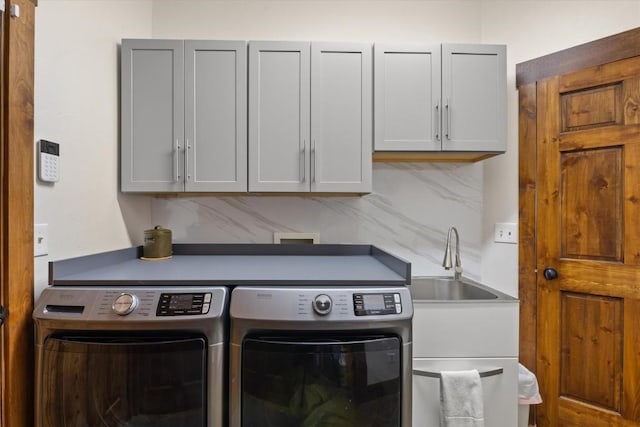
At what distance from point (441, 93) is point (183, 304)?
1521 millimetres

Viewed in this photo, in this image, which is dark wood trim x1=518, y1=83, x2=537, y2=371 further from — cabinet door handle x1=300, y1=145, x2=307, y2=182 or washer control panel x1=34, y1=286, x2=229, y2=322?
washer control panel x1=34, y1=286, x2=229, y2=322

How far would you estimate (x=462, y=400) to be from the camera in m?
1.38

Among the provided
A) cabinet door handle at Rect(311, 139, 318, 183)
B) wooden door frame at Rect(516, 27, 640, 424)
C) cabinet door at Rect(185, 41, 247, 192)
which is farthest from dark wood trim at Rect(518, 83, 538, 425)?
cabinet door at Rect(185, 41, 247, 192)

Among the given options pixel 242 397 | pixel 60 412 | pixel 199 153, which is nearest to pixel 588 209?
pixel 242 397

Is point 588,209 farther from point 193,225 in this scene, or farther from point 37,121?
point 37,121

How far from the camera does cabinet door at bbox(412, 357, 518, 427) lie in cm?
142

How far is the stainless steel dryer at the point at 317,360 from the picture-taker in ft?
3.77

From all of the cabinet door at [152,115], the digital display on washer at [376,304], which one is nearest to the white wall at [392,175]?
the cabinet door at [152,115]

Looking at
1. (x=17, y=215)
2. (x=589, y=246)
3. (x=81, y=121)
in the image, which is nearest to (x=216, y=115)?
(x=81, y=121)

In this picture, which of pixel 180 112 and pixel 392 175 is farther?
pixel 392 175

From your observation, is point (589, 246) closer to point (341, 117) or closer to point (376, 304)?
point (376, 304)

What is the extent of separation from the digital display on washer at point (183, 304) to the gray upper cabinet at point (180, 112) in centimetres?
63

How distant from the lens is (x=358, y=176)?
167cm

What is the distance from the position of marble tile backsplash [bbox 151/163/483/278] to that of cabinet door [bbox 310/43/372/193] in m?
0.35
